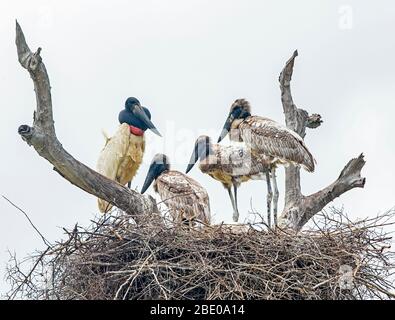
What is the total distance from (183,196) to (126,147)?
163 centimetres

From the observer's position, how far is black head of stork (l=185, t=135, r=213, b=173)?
1147 cm

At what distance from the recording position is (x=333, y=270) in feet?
28.3

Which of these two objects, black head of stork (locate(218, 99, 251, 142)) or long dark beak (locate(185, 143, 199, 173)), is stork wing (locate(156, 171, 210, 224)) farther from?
black head of stork (locate(218, 99, 251, 142))

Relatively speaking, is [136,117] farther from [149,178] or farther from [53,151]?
[53,151]

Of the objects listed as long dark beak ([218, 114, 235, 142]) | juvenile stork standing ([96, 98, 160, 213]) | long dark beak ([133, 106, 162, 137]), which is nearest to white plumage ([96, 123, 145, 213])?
juvenile stork standing ([96, 98, 160, 213])

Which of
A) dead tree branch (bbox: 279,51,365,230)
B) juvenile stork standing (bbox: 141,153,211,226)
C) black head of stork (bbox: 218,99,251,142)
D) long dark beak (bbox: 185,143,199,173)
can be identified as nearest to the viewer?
juvenile stork standing (bbox: 141,153,211,226)

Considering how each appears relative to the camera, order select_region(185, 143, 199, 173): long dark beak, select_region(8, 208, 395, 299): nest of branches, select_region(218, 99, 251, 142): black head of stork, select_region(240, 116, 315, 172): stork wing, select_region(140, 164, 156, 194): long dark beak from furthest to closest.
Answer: select_region(185, 143, 199, 173): long dark beak < select_region(140, 164, 156, 194): long dark beak < select_region(218, 99, 251, 142): black head of stork < select_region(240, 116, 315, 172): stork wing < select_region(8, 208, 395, 299): nest of branches

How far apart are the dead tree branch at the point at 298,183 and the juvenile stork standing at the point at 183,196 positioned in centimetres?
100

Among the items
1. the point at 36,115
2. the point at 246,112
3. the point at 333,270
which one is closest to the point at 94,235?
the point at 36,115

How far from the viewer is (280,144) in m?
10.7

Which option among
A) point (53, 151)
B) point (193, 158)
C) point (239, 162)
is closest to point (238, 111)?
point (239, 162)

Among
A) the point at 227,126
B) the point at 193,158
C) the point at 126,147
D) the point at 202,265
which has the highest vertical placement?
the point at 227,126

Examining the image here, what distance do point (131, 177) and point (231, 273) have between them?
3.73m
